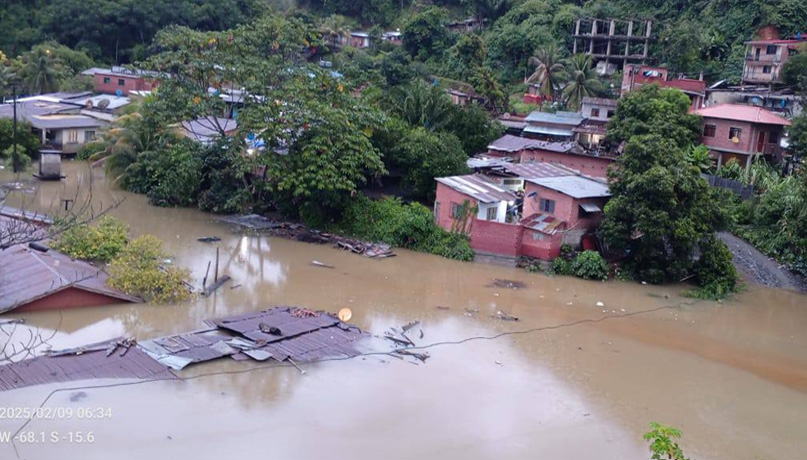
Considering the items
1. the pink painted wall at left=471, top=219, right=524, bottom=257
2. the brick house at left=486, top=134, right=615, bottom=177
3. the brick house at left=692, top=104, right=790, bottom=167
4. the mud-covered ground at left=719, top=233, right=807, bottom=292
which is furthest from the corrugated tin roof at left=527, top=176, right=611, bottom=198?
the brick house at left=692, top=104, right=790, bottom=167

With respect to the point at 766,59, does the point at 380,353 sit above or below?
below

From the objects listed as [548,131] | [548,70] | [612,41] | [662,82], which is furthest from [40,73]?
[662,82]

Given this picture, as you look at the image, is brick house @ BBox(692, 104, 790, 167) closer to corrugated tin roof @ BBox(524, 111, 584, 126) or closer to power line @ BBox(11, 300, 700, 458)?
corrugated tin roof @ BBox(524, 111, 584, 126)

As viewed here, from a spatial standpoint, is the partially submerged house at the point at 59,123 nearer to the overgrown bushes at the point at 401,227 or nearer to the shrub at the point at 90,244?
the overgrown bushes at the point at 401,227

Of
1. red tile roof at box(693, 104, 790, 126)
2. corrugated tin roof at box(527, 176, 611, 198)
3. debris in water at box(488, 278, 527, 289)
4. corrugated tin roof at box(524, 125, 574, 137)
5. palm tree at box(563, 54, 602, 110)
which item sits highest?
palm tree at box(563, 54, 602, 110)

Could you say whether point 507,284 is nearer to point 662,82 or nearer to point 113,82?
point 662,82

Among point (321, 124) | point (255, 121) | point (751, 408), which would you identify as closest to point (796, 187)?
point (751, 408)

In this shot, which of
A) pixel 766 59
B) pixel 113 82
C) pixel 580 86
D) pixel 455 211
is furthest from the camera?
pixel 113 82
